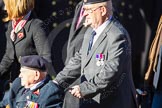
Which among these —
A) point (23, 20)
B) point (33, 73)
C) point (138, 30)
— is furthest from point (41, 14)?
point (33, 73)

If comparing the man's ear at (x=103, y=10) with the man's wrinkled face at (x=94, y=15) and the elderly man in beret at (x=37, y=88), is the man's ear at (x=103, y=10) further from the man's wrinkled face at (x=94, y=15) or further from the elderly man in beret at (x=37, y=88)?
the elderly man in beret at (x=37, y=88)

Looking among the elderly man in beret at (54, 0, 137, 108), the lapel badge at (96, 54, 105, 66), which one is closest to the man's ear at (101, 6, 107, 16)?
the elderly man in beret at (54, 0, 137, 108)

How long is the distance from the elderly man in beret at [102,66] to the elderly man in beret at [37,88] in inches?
5.7

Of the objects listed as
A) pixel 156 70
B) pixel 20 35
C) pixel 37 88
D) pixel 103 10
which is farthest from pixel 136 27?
pixel 37 88

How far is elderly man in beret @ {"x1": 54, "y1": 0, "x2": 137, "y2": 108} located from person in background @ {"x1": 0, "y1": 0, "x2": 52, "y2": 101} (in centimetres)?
63

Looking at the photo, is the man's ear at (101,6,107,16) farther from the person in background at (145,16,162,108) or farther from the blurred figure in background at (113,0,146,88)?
the blurred figure in background at (113,0,146,88)

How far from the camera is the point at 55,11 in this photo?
7.78 metres

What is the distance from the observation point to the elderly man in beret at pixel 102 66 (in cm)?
477

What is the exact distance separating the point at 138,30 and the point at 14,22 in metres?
2.42

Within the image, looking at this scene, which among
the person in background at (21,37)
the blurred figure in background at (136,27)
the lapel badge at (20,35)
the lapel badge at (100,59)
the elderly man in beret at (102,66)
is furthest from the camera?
the blurred figure in background at (136,27)

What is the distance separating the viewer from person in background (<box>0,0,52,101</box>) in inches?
224

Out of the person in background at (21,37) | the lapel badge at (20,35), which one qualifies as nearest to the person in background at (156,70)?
the person in background at (21,37)

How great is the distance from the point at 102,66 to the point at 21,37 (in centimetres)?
129

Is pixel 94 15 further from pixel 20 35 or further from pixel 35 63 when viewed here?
pixel 20 35
